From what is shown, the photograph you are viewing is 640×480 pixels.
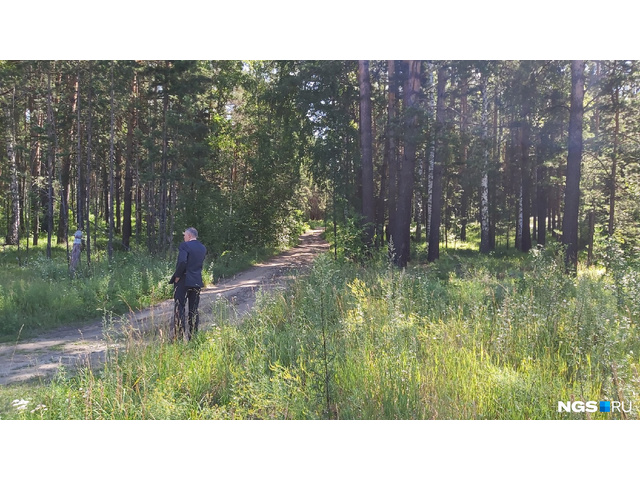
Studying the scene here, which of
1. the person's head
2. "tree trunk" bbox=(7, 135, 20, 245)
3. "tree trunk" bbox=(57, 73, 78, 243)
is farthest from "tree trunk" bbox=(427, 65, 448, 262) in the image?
"tree trunk" bbox=(7, 135, 20, 245)

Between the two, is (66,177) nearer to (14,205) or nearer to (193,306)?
(14,205)

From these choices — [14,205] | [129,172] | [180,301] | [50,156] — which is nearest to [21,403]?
[180,301]

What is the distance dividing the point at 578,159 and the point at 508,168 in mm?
9212

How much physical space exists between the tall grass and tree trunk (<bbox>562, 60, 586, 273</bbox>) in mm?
4604

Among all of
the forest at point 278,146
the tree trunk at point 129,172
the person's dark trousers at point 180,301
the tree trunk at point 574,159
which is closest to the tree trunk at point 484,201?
the forest at point 278,146

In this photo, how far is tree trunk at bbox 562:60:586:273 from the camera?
920 centimetres

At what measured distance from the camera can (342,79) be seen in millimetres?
15664

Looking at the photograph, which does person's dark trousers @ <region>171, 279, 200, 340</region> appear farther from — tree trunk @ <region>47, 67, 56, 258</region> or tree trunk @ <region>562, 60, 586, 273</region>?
tree trunk @ <region>562, 60, 586, 273</region>

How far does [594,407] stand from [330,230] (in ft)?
Result: 36.5

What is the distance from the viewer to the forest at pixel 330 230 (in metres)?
3.72

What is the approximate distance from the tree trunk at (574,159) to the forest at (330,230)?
2.0 inches

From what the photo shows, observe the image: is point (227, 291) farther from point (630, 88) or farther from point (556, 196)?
point (556, 196)

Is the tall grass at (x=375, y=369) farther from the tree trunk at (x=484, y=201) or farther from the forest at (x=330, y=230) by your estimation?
the tree trunk at (x=484, y=201)

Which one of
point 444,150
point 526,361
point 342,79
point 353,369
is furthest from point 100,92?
point 526,361
